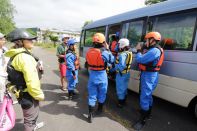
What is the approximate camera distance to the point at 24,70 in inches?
122

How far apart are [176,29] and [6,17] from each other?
188ft

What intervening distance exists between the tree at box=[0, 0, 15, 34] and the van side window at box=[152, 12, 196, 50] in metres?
52.8

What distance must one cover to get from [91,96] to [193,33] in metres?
2.66

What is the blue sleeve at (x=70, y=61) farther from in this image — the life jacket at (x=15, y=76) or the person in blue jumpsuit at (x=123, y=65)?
the life jacket at (x=15, y=76)

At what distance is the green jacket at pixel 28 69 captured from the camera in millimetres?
3107

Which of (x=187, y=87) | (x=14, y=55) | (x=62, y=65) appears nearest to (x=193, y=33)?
(x=187, y=87)

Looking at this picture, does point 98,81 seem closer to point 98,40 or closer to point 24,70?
point 98,40

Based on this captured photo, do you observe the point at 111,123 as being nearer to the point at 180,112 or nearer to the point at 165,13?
the point at 180,112

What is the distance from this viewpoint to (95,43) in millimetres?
4773

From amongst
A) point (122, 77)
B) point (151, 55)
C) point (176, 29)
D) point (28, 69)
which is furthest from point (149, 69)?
point (28, 69)

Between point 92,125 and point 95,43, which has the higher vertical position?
point 95,43

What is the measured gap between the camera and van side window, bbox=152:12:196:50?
4.64m

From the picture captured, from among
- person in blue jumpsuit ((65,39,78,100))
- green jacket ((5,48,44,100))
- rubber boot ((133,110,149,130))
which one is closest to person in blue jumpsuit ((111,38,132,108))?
rubber boot ((133,110,149,130))

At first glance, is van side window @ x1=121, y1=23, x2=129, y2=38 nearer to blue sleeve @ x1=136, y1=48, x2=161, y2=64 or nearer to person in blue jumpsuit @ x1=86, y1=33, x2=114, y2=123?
person in blue jumpsuit @ x1=86, y1=33, x2=114, y2=123
